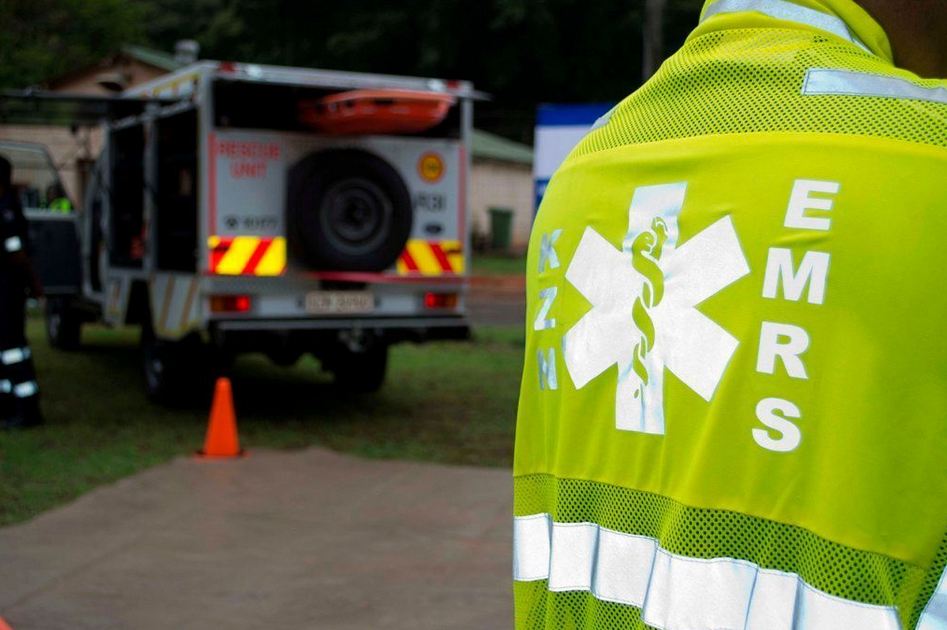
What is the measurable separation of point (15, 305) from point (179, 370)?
1467 millimetres

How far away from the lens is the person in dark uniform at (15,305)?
29.9 ft

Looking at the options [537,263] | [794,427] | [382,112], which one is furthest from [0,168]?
[794,427]

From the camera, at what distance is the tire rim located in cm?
940

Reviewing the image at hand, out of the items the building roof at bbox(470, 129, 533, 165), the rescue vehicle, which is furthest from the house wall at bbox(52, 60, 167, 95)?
the rescue vehicle

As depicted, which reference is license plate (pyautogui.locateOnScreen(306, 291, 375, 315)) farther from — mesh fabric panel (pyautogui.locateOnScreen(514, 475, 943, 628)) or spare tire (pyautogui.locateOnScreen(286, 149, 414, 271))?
mesh fabric panel (pyautogui.locateOnScreen(514, 475, 943, 628))

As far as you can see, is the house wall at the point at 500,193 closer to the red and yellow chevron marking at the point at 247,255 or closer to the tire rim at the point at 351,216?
the tire rim at the point at 351,216

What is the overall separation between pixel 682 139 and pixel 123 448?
7.63 meters

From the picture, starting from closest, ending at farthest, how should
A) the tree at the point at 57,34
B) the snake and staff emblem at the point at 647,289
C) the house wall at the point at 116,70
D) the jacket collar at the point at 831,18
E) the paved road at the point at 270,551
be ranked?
the jacket collar at the point at 831,18
the snake and staff emblem at the point at 647,289
the paved road at the point at 270,551
the tree at the point at 57,34
the house wall at the point at 116,70

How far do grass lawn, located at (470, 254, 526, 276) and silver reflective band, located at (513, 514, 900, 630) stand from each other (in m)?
25.4

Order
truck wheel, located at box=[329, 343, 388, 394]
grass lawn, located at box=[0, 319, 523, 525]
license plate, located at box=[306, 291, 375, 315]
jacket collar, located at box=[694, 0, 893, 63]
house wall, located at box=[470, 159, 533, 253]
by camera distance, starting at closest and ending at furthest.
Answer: jacket collar, located at box=[694, 0, 893, 63] → grass lawn, located at box=[0, 319, 523, 525] → license plate, located at box=[306, 291, 375, 315] → truck wheel, located at box=[329, 343, 388, 394] → house wall, located at box=[470, 159, 533, 253]

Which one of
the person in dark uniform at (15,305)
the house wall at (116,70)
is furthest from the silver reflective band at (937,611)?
the house wall at (116,70)

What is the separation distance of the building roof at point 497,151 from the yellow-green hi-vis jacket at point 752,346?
110 ft

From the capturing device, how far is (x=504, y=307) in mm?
22391

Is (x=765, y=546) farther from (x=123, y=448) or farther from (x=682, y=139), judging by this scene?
(x=123, y=448)
